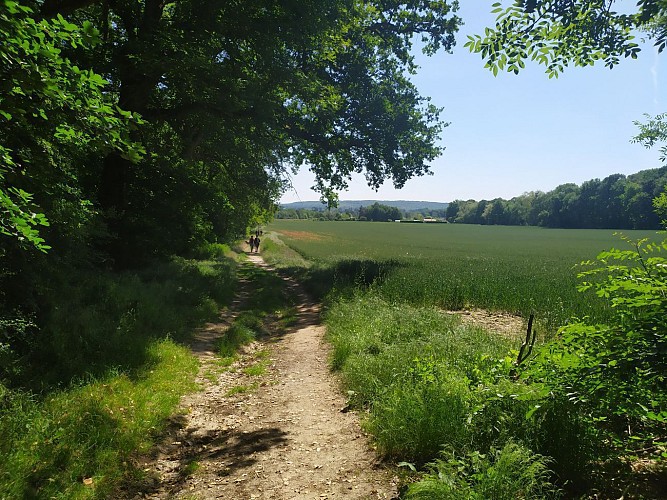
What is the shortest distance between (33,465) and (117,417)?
122 centimetres

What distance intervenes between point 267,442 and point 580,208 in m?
121

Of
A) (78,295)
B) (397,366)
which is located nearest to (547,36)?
(397,366)

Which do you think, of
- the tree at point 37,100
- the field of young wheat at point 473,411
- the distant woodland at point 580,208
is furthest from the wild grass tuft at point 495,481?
the distant woodland at point 580,208

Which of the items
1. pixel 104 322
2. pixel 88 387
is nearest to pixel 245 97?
pixel 104 322

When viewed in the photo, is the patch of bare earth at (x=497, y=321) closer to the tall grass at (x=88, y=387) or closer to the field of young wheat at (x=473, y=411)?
the field of young wheat at (x=473, y=411)

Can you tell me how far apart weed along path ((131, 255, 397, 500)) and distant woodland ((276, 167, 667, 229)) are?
61.8 meters

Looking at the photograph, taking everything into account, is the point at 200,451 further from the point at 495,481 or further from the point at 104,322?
the point at 104,322

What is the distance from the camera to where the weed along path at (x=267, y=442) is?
14.4 feet

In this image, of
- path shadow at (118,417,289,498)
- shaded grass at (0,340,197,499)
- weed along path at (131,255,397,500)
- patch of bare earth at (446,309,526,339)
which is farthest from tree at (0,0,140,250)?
patch of bare earth at (446,309,526,339)

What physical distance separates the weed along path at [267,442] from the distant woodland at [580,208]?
203ft

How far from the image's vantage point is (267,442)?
5410 mm

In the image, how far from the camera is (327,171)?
20172 millimetres

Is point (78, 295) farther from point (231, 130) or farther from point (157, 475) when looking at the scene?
point (231, 130)

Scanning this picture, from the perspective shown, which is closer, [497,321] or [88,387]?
[88,387]
